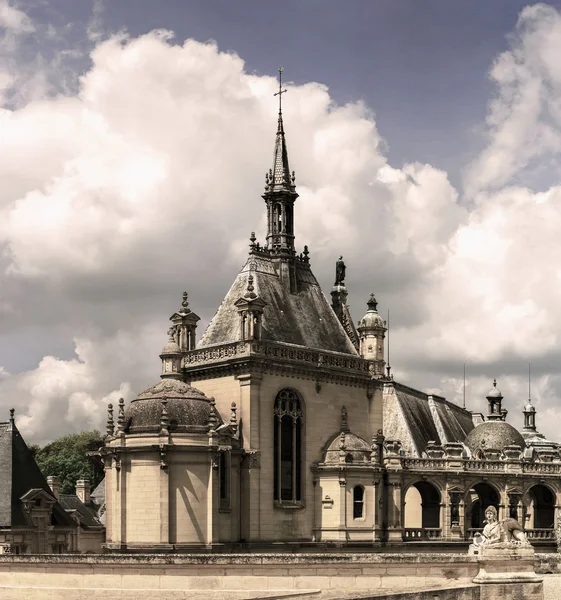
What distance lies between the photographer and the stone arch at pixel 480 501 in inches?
2822

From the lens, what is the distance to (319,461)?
6312cm

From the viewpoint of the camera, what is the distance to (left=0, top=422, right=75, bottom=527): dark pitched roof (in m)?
56.9

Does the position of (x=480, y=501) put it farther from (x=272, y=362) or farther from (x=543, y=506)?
(x=272, y=362)

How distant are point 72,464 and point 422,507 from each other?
47688mm

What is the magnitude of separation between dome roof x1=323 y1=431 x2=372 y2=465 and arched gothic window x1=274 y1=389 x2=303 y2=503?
192 centimetres

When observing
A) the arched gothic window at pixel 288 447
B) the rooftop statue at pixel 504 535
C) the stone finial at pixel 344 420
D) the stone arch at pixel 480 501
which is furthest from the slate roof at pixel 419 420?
the rooftop statue at pixel 504 535

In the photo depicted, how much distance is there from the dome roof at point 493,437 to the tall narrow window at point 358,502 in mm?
14083

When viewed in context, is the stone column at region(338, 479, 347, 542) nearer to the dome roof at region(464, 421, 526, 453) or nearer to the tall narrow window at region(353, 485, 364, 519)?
the tall narrow window at region(353, 485, 364, 519)

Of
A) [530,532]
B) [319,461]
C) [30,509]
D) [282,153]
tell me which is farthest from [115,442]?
[530,532]

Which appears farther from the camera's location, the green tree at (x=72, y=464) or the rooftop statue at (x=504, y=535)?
the green tree at (x=72, y=464)

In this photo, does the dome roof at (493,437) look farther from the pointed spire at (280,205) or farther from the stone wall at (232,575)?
the stone wall at (232,575)

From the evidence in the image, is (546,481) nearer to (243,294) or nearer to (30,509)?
(243,294)

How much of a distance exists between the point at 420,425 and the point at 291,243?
1602 centimetres

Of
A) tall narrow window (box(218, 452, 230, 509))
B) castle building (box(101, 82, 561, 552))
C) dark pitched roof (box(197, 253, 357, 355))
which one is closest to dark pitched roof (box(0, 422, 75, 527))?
castle building (box(101, 82, 561, 552))
